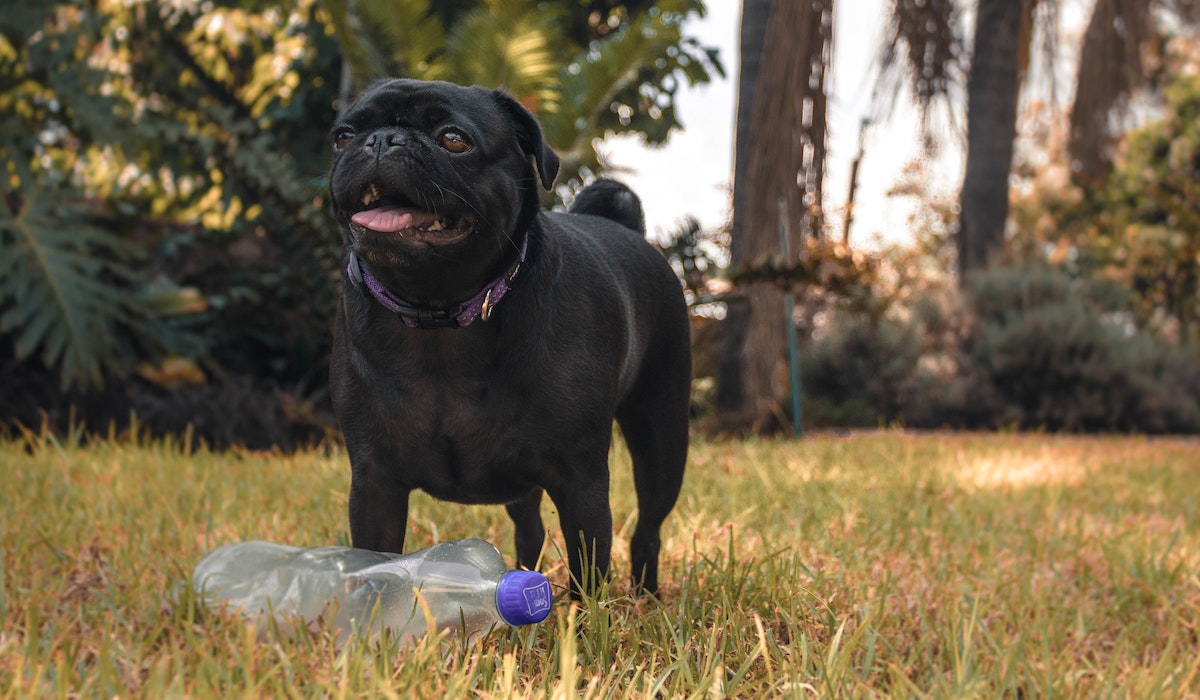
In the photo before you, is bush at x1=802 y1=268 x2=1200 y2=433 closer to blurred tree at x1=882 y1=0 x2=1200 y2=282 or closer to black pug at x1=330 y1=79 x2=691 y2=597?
blurred tree at x1=882 y1=0 x2=1200 y2=282

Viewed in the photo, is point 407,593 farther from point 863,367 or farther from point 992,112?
point 992,112

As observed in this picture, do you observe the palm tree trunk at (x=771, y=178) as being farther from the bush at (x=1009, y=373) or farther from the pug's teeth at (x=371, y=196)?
the pug's teeth at (x=371, y=196)

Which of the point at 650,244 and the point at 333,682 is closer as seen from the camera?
the point at 333,682

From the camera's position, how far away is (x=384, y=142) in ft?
6.77

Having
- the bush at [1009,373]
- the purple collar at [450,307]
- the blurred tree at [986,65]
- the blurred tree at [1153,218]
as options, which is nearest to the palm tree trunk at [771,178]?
the bush at [1009,373]

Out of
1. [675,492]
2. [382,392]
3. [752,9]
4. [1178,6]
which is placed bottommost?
[675,492]

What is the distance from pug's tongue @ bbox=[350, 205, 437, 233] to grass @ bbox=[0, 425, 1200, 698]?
825 mm

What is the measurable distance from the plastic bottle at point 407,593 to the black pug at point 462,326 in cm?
9

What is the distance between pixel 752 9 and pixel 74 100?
516cm

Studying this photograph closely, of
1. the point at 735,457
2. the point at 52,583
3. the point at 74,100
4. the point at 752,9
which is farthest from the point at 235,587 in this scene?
the point at 752,9

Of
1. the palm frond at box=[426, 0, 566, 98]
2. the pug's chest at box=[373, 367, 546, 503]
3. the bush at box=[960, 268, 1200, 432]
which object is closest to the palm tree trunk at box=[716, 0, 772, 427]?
the palm frond at box=[426, 0, 566, 98]

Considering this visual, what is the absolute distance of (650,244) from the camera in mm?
3127

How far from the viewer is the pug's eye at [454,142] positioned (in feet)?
6.97

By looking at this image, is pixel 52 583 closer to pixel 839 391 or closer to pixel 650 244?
pixel 650 244
